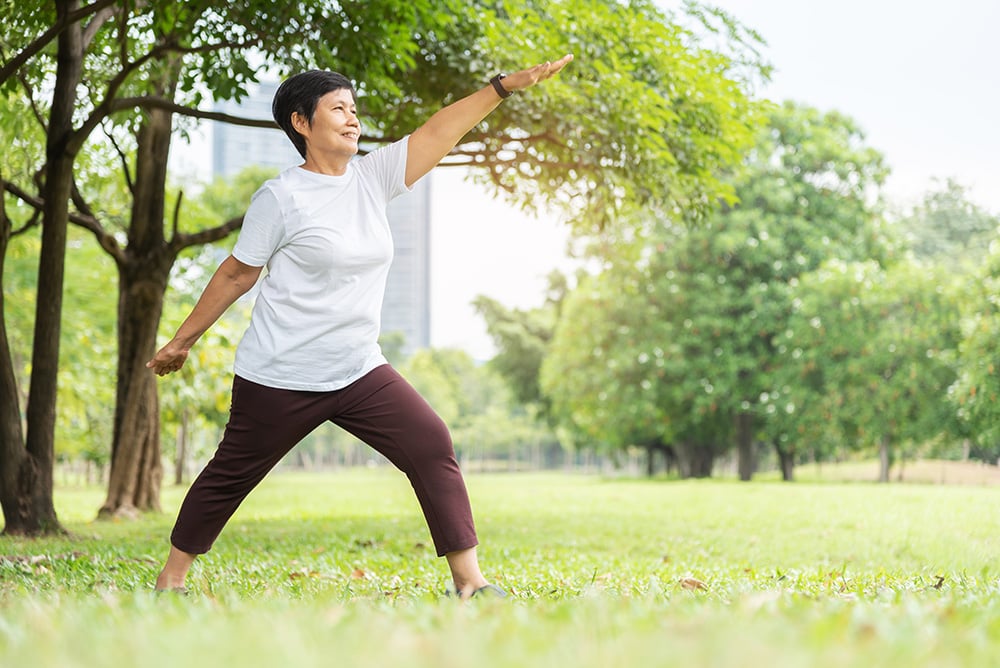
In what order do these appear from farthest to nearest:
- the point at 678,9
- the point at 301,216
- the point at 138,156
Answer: the point at 138,156 → the point at 678,9 → the point at 301,216

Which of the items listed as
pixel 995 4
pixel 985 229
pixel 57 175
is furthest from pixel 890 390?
pixel 995 4

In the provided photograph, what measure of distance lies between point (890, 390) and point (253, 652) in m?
30.0

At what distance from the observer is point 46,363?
9219mm

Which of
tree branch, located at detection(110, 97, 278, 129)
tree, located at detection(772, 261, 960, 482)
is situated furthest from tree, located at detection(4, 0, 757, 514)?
tree, located at detection(772, 261, 960, 482)

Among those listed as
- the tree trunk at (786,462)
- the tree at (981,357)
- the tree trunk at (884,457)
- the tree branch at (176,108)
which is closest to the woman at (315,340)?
the tree branch at (176,108)

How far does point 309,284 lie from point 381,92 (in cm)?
793

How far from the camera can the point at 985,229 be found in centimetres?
6494

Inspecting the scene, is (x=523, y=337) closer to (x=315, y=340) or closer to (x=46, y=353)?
(x=46, y=353)

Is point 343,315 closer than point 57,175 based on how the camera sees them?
Yes

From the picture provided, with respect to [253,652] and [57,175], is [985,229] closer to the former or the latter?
[57,175]

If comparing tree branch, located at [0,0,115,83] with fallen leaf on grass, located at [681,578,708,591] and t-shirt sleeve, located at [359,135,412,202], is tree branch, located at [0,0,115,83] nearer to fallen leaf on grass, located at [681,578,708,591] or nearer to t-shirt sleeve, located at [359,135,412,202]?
t-shirt sleeve, located at [359,135,412,202]

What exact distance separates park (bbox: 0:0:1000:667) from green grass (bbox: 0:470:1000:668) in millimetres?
23

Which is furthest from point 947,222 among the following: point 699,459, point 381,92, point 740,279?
A: point 381,92

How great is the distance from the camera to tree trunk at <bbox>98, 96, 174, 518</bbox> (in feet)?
41.6
